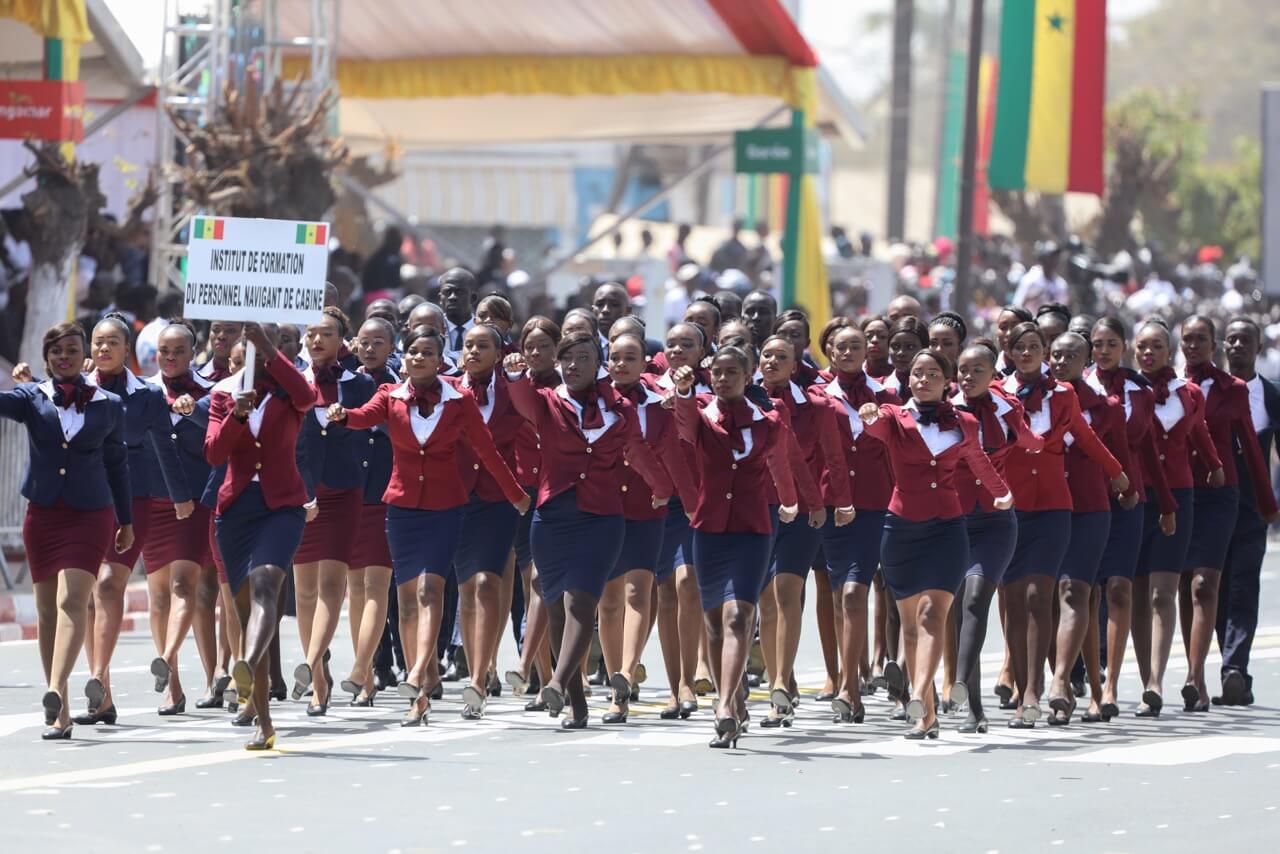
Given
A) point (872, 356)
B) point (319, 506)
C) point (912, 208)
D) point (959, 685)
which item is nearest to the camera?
point (959, 685)

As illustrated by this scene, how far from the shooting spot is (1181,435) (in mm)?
13695

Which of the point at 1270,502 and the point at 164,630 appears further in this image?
the point at 1270,502

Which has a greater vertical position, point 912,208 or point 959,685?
point 912,208

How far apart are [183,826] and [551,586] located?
329cm

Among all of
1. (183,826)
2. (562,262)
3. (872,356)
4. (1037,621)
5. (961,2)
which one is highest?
(961,2)

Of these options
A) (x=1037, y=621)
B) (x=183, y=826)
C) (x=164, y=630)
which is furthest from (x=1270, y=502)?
(x=183, y=826)

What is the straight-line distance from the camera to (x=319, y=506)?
13055mm

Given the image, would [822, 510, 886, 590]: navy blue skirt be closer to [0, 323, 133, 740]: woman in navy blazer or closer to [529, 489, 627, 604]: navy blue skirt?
[529, 489, 627, 604]: navy blue skirt

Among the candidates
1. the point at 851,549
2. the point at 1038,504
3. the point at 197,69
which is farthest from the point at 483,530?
the point at 197,69

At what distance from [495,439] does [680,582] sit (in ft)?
3.64

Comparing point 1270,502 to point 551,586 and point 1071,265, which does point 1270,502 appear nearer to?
point 551,586

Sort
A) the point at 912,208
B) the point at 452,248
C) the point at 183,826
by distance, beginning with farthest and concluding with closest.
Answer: the point at 912,208
the point at 452,248
the point at 183,826

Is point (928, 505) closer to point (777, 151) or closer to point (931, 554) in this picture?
point (931, 554)

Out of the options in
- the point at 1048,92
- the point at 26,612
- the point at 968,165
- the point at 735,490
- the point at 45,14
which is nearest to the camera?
the point at 735,490
